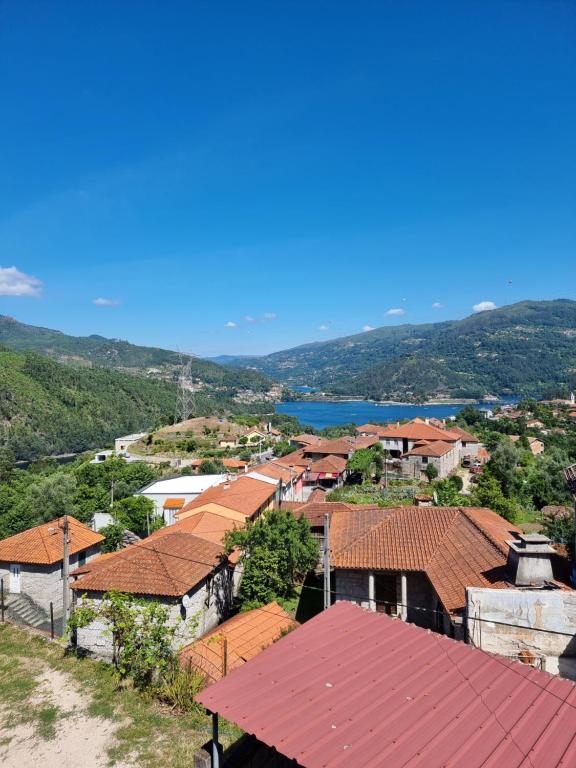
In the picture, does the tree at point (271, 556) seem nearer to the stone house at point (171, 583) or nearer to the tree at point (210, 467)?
the stone house at point (171, 583)

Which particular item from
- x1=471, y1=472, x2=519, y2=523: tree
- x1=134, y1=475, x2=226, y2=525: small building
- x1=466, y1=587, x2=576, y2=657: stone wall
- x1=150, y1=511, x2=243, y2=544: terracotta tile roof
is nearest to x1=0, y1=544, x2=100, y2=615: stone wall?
x1=150, y1=511, x2=243, y2=544: terracotta tile roof

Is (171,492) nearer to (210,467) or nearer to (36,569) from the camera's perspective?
(36,569)

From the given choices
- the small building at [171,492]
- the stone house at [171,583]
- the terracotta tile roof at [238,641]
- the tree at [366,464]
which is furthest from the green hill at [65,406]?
the terracotta tile roof at [238,641]

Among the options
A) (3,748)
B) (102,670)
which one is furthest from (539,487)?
(3,748)

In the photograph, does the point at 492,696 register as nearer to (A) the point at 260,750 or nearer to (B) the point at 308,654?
(B) the point at 308,654

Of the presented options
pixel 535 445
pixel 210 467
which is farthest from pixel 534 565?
pixel 535 445

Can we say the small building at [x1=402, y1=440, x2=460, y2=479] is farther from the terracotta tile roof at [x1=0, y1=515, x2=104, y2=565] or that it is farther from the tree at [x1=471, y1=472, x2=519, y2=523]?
the terracotta tile roof at [x1=0, y1=515, x2=104, y2=565]
